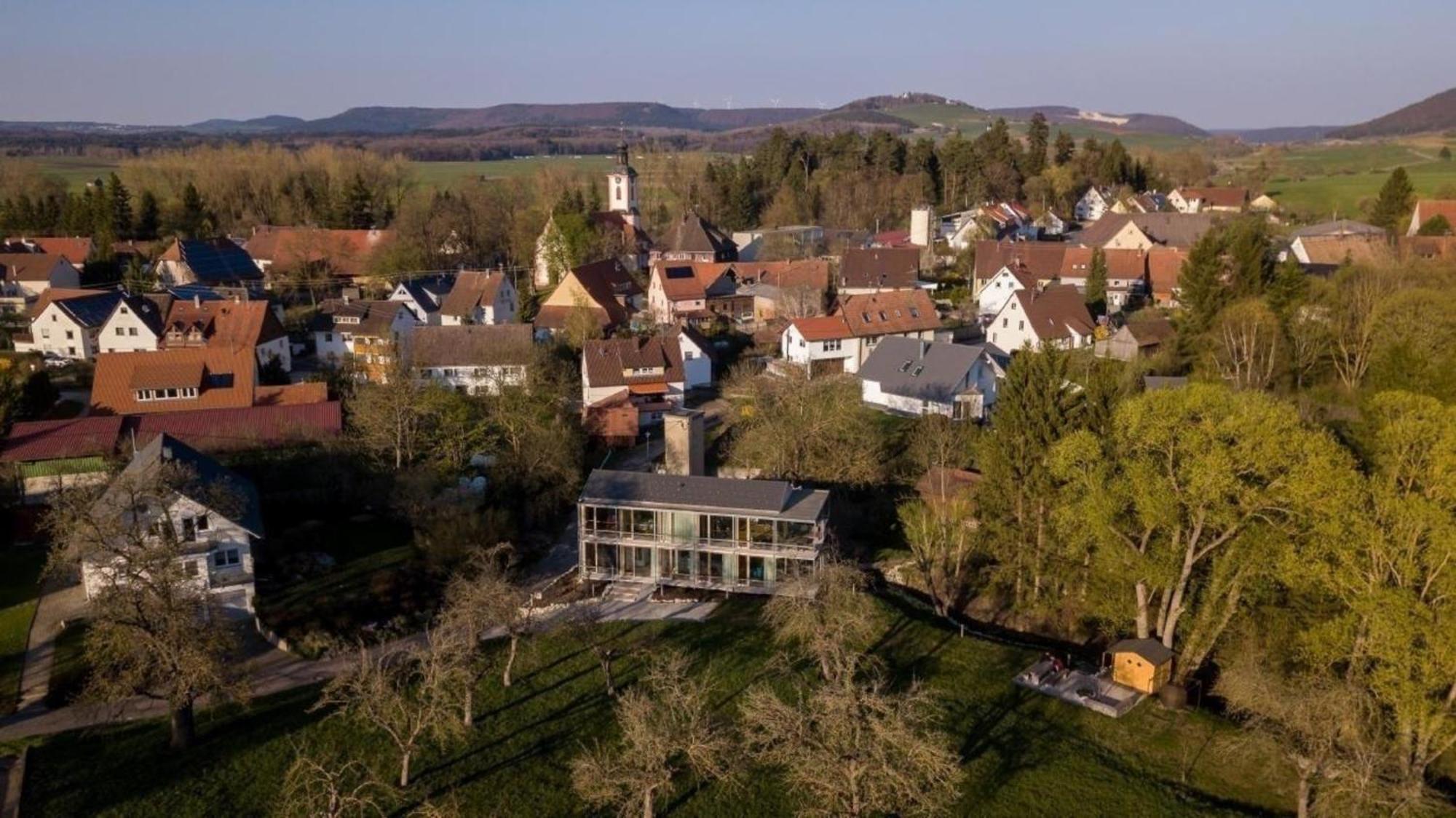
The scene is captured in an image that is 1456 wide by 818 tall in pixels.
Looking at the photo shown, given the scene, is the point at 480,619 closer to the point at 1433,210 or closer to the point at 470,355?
the point at 470,355

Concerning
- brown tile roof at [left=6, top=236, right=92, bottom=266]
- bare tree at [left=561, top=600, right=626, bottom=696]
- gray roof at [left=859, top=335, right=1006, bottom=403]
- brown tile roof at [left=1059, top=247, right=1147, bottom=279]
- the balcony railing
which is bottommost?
bare tree at [left=561, top=600, right=626, bottom=696]

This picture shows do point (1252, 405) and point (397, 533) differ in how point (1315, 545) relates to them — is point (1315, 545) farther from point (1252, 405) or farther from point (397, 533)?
point (397, 533)

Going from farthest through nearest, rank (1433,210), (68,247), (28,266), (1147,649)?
1. (1433,210)
2. (68,247)
3. (28,266)
4. (1147,649)

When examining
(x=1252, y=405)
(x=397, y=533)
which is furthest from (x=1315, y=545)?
(x=397, y=533)

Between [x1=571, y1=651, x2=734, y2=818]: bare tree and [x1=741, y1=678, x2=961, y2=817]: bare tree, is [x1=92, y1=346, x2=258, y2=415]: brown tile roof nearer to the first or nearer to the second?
[x1=571, y1=651, x2=734, y2=818]: bare tree

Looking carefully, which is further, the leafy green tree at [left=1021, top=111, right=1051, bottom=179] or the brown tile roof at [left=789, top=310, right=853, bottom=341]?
the leafy green tree at [left=1021, top=111, right=1051, bottom=179]

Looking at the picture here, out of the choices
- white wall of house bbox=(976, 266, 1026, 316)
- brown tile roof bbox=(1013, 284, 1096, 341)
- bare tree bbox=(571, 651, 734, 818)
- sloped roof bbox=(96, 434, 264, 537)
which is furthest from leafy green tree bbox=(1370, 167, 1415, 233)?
sloped roof bbox=(96, 434, 264, 537)

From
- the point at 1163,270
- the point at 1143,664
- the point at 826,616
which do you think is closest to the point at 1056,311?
the point at 1163,270
